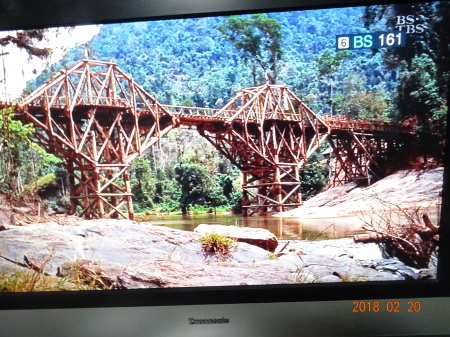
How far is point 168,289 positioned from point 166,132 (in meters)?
0.85

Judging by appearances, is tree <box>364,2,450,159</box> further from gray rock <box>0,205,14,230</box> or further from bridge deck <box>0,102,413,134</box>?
gray rock <box>0,205,14,230</box>

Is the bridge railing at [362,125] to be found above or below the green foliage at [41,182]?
above

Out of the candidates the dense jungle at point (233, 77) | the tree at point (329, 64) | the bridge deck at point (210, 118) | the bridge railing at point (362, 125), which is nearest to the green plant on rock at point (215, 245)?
the dense jungle at point (233, 77)

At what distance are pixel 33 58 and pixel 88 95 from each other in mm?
335

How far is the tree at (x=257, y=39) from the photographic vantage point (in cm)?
209

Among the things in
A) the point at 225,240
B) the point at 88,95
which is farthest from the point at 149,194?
the point at 88,95

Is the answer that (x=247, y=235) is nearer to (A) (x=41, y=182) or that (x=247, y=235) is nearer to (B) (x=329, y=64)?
(B) (x=329, y=64)

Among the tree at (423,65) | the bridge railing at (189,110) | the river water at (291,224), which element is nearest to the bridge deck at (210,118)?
the bridge railing at (189,110)

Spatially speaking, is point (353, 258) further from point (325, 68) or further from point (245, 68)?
point (245, 68)

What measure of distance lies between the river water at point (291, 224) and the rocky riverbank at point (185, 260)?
0.11 feet

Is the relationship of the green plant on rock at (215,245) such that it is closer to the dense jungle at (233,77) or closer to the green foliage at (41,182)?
the dense jungle at (233,77)

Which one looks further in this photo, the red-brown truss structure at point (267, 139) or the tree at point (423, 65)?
the red-brown truss structure at point (267, 139)

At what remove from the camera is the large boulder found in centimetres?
221

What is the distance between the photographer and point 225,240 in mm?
2207
